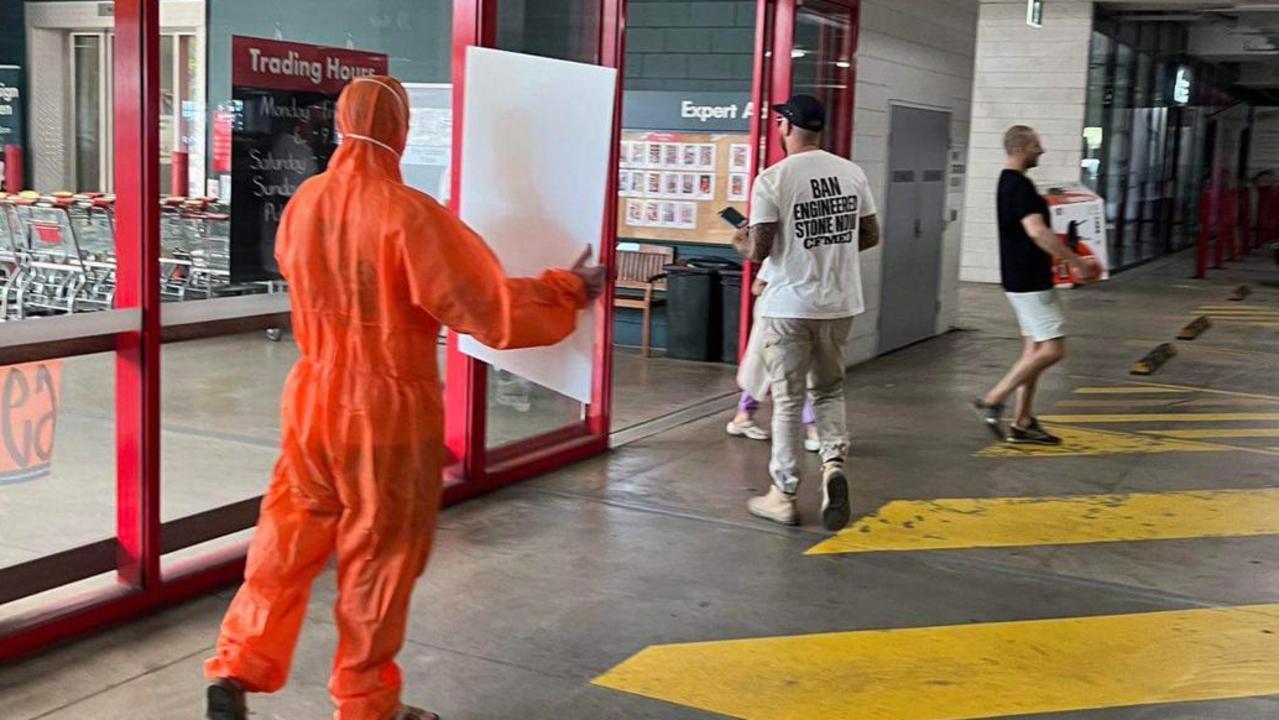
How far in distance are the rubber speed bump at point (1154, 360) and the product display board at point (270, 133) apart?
7.34m

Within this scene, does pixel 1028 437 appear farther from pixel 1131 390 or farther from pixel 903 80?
pixel 903 80

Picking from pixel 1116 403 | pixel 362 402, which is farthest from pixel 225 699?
pixel 1116 403

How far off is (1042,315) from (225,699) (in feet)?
16.5

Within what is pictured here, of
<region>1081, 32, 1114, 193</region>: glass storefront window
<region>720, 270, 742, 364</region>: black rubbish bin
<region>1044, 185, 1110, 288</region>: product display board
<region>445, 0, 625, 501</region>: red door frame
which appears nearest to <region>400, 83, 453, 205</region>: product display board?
<region>445, 0, 625, 501</region>: red door frame

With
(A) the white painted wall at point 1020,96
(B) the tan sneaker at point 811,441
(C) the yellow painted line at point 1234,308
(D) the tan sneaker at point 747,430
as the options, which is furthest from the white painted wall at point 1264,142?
(D) the tan sneaker at point 747,430

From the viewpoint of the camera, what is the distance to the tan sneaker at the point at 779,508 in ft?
18.2

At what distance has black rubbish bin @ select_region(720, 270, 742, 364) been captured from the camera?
31.4 feet

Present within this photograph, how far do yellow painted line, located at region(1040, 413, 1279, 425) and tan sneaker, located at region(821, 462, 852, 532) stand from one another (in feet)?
10.2

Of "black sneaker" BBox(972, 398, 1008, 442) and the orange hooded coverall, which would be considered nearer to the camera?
the orange hooded coverall

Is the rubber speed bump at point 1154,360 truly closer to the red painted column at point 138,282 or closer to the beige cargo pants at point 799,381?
the beige cargo pants at point 799,381

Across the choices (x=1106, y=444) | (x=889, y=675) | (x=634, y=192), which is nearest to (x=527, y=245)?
(x=889, y=675)

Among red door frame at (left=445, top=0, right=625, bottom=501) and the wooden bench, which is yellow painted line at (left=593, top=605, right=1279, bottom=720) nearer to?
red door frame at (left=445, top=0, right=625, bottom=501)

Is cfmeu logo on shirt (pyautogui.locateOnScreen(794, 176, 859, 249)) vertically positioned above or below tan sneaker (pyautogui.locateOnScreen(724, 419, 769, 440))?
above

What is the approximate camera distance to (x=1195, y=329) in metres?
12.4
